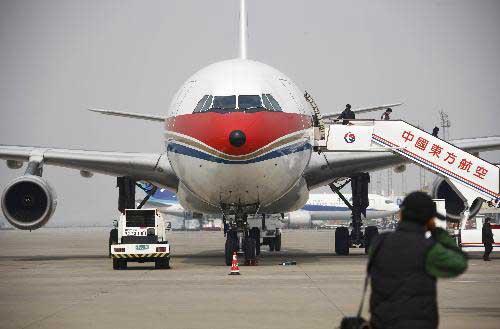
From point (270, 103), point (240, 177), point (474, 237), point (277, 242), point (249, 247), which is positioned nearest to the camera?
point (240, 177)

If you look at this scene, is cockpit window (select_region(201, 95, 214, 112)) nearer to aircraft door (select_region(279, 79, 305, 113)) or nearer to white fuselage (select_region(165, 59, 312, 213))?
white fuselage (select_region(165, 59, 312, 213))

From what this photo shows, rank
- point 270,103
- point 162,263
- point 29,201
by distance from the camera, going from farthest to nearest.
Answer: point 29,201, point 162,263, point 270,103

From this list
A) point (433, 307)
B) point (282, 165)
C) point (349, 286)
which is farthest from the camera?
point (282, 165)

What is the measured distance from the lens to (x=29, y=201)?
27734mm

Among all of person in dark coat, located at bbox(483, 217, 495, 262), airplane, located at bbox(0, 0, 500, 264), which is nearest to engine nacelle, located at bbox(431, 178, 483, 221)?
airplane, located at bbox(0, 0, 500, 264)

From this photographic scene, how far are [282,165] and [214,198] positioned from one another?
2.01m

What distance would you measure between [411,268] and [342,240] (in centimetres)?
2453

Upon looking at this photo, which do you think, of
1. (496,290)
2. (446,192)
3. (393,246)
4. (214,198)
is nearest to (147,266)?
(214,198)

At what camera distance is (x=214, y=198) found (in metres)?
23.6

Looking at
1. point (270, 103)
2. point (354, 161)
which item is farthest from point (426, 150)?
point (270, 103)

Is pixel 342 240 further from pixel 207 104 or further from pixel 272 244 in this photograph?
pixel 207 104

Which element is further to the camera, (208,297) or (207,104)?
(207,104)

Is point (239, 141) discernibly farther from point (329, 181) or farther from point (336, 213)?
point (336, 213)

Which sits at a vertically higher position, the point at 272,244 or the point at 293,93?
the point at 293,93
